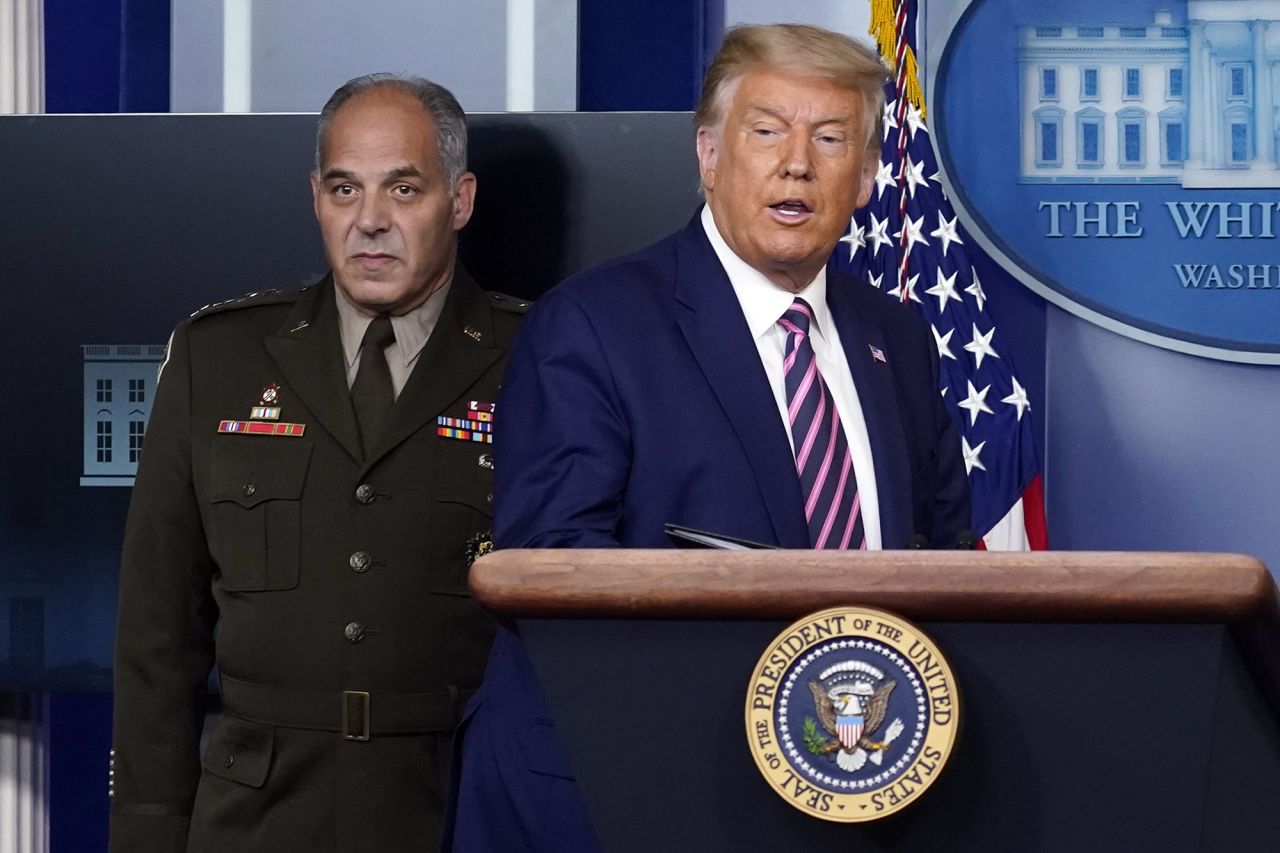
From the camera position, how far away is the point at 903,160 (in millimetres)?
2936

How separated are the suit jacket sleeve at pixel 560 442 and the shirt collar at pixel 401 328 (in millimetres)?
664

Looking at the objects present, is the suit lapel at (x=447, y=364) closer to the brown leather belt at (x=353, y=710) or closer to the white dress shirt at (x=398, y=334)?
the white dress shirt at (x=398, y=334)

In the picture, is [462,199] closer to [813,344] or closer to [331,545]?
[331,545]

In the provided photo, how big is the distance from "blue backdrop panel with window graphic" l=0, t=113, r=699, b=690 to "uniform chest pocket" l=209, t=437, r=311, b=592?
2.38 ft

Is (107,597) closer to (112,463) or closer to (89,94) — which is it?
(112,463)

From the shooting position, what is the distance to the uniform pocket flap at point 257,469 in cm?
203

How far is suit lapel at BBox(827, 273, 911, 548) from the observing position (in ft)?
4.86

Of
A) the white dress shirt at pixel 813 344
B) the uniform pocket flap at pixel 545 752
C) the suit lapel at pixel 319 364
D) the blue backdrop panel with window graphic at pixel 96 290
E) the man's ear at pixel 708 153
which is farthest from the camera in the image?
the blue backdrop panel with window graphic at pixel 96 290

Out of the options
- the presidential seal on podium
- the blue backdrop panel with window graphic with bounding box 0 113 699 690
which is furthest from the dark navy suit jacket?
the blue backdrop panel with window graphic with bounding box 0 113 699 690

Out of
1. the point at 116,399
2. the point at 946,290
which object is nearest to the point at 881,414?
the point at 946,290

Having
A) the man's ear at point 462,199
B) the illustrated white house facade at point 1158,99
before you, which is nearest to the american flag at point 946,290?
the illustrated white house facade at point 1158,99

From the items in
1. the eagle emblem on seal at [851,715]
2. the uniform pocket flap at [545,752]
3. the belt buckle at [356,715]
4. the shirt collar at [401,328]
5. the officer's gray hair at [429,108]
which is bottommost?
the belt buckle at [356,715]

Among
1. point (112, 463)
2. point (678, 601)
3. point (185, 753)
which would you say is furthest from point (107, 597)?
point (678, 601)

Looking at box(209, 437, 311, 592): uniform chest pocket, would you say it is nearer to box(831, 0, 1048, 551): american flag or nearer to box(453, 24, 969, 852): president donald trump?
box(453, 24, 969, 852): president donald trump
